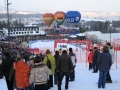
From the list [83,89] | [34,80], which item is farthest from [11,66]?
[83,89]

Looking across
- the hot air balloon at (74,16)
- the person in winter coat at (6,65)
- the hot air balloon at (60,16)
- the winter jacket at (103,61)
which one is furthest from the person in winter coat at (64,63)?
the hot air balloon at (60,16)

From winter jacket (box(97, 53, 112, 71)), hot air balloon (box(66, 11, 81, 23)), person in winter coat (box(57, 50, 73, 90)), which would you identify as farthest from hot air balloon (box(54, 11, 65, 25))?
person in winter coat (box(57, 50, 73, 90))

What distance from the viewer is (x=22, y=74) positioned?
4480 millimetres

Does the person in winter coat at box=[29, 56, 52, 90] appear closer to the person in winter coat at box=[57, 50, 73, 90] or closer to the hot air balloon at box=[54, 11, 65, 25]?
the person in winter coat at box=[57, 50, 73, 90]

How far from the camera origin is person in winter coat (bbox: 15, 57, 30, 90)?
4457 mm

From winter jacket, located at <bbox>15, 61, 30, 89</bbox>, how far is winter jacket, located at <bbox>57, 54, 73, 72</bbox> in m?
1.13

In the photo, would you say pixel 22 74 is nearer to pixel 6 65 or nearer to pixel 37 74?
pixel 37 74

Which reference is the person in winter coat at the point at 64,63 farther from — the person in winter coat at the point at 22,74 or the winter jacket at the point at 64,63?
the person in winter coat at the point at 22,74

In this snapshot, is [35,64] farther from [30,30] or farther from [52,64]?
[30,30]

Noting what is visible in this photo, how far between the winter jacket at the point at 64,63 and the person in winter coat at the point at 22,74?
1.12 m

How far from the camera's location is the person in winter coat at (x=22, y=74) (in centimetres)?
446

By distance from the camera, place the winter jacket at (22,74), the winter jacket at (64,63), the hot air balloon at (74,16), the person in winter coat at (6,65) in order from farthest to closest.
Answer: the hot air balloon at (74,16) < the winter jacket at (64,63) < the person in winter coat at (6,65) < the winter jacket at (22,74)

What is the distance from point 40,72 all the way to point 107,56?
2.12 m

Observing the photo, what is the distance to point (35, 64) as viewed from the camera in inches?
161
